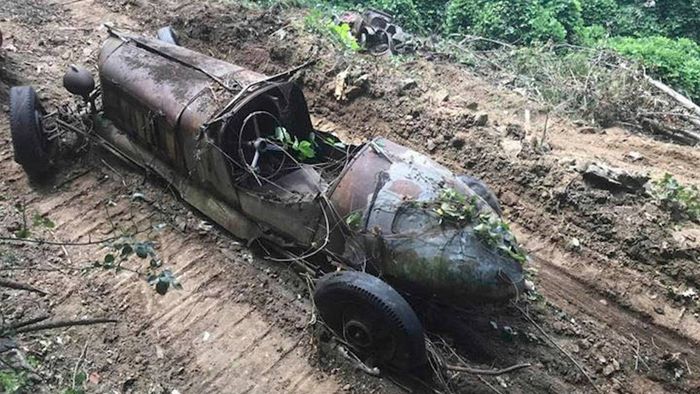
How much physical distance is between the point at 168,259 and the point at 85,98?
7.27 feet

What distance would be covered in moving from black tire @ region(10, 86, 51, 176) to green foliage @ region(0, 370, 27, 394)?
3029mm

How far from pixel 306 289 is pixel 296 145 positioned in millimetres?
1349

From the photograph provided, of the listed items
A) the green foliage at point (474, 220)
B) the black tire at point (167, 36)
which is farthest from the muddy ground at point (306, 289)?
the black tire at point (167, 36)

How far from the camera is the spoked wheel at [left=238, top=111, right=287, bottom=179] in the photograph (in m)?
5.81

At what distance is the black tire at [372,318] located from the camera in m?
4.71

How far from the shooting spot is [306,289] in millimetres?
5875

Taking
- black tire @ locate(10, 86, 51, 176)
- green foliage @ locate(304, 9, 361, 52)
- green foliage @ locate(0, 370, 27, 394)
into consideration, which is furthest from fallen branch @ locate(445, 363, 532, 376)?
green foliage @ locate(304, 9, 361, 52)

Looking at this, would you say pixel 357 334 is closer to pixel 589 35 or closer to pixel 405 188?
pixel 405 188

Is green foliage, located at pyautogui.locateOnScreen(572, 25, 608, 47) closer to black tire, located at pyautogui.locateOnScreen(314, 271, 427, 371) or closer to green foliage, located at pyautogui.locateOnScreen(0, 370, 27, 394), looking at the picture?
black tire, located at pyautogui.locateOnScreen(314, 271, 427, 371)

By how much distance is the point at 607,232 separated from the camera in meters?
6.35

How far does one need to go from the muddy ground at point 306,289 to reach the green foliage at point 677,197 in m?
0.16

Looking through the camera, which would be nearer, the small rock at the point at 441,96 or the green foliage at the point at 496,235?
Answer: the green foliage at the point at 496,235

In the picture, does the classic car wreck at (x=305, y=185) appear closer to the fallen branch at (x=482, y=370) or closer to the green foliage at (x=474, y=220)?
the green foliage at (x=474, y=220)

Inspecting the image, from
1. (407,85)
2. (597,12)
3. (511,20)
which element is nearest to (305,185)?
(407,85)
